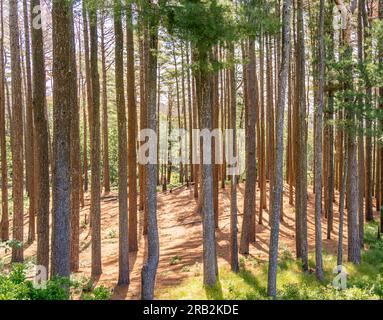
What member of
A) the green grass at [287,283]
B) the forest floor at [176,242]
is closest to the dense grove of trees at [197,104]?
the green grass at [287,283]

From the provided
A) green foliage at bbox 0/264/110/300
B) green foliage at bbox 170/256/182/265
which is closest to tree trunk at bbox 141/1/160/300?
green foliage at bbox 0/264/110/300

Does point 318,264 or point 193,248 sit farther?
point 193,248

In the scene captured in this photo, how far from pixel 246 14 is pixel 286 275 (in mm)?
6794

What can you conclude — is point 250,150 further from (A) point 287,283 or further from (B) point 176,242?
(B) point 176,242

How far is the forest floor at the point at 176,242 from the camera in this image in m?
10.9

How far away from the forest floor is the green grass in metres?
0.55

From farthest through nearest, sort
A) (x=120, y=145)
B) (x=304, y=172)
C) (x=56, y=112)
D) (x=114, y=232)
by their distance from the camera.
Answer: (x=114, y=232)
(x=304, y=172)
(x=120, y=145)
(x=56, y=112)

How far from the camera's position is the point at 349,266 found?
1229cm

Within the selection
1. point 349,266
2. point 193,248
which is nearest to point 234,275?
point 193,248

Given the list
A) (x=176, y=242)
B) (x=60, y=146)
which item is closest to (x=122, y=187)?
(x=60, y=146)

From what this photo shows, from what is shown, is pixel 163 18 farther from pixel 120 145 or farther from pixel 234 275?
pixel 234 275

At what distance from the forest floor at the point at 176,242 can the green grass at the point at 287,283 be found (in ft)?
1.79

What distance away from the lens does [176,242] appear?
1477 cm

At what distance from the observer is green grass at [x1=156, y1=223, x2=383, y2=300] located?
8.73 m
